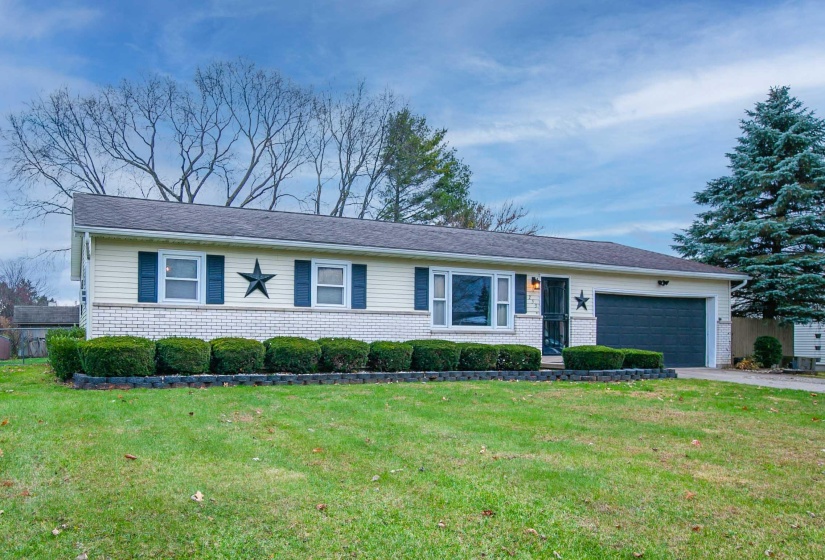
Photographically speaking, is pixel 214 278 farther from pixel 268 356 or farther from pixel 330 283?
pixel 330 283

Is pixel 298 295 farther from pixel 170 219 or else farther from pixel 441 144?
pixel 441 144

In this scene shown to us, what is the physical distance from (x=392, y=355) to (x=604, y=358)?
4.88 meters

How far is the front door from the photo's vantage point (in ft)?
55.8

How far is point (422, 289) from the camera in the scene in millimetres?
15430

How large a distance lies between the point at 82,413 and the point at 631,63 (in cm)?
1410

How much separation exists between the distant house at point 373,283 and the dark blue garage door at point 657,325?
39mm

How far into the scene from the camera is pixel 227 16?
18.2m

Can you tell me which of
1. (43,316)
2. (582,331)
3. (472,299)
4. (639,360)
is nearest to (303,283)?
(472,299)

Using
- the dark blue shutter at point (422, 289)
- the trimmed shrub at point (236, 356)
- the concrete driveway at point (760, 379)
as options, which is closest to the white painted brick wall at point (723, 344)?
the concrete driveway at point (760, 379)

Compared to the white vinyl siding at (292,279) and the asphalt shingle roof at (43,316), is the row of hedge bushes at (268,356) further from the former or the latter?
A: the asphalt shingle roof at (43,316)

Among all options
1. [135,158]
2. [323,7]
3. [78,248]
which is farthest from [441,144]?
[78,248]

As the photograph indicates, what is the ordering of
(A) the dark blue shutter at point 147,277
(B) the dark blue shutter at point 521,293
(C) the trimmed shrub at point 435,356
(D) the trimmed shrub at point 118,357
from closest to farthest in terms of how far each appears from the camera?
(D) the trimmed shrub at point 118,357
(A) the dark blue shutter at point 147,277
(C) the trimmed shrub at point 435,356
(B) the dark blue shutter at point 521,293

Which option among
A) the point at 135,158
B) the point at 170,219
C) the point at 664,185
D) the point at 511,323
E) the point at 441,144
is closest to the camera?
the point at 170,219

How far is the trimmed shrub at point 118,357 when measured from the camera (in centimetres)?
1012
